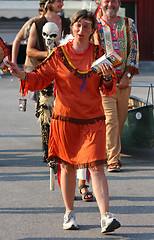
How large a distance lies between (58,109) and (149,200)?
1.47 meters

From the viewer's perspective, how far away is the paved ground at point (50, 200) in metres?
4.68

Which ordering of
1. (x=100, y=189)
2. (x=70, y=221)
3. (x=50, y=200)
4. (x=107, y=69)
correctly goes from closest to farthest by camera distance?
(x=107, y=69), (x=100, y=189), (x=70, y=221), (x=50, y=200)

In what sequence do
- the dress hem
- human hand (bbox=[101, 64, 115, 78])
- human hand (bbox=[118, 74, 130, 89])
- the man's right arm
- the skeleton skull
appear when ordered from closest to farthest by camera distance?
human hand (bbox=[101, 64, 115, 78])
the dress hem
the skeleton skull
the man's right arm
human hand (bbox=[118, 74, 130, 89])

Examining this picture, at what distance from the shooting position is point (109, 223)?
178 inches

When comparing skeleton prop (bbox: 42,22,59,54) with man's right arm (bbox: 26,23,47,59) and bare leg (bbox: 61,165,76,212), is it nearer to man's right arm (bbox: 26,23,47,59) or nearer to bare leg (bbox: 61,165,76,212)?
man's right arm (bbox: 26,23,47,59)

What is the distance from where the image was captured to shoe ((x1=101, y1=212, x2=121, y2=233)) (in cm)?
451

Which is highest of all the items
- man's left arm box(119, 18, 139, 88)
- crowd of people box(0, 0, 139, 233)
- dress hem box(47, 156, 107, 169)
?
man's left arm box(119, 18, 139, 88)

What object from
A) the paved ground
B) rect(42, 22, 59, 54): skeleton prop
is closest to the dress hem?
the paved ground

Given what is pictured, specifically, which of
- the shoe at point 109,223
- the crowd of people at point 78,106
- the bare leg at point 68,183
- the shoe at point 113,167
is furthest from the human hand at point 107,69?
the shoe at point 113,167

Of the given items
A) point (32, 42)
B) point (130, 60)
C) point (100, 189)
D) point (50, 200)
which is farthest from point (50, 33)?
point (100, 189)

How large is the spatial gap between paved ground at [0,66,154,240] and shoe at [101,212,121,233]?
2.7 inches

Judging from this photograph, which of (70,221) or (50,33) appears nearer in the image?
(70,221)

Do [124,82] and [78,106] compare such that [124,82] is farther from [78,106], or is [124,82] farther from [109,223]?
[109,223]

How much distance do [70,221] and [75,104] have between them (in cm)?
95
